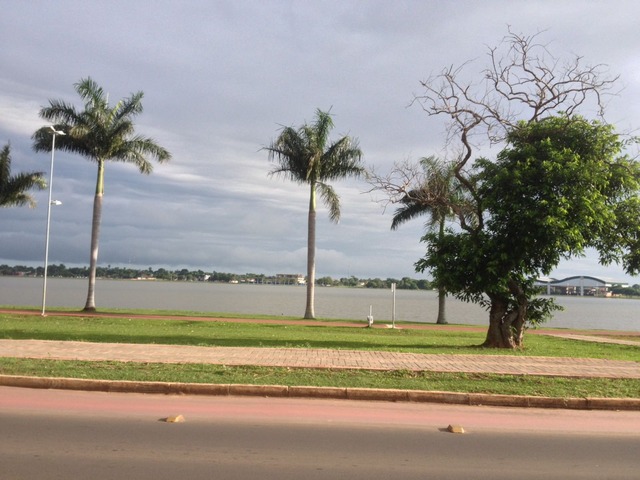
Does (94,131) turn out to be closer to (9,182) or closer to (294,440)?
(9,182)

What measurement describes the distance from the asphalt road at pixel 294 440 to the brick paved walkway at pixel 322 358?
2.76 m

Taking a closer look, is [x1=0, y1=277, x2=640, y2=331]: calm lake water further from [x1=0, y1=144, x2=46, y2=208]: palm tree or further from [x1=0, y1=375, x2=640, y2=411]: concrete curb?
[x1=0, y1=375, x2=640, y2=411]: concrete curb

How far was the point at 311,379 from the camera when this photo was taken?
10734mm

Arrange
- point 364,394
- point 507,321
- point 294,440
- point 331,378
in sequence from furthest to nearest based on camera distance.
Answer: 1. point 507,321
2. point 331,378
3. point 364,394
4. point 294,440

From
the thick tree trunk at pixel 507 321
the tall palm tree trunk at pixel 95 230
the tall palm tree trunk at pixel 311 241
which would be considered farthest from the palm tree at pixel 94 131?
the thick tree trunk at pixel 507 321

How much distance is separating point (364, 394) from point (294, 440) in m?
2.92

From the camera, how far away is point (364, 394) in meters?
9.91

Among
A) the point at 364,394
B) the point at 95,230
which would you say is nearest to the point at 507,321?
the point at 364,394

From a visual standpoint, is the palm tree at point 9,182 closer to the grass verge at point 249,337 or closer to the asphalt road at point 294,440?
the grass verge at point 249,337

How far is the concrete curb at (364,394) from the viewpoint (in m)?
9.82

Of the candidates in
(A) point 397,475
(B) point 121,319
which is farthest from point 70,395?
(B) point 121,319

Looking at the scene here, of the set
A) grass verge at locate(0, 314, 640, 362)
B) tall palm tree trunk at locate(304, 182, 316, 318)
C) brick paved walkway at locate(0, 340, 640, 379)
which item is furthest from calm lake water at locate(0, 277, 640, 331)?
brick paved walkway at locate(0, 340, 640, 379)

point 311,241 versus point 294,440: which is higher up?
point 311,241

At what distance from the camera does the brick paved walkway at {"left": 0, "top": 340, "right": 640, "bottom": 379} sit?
40.6 feet
